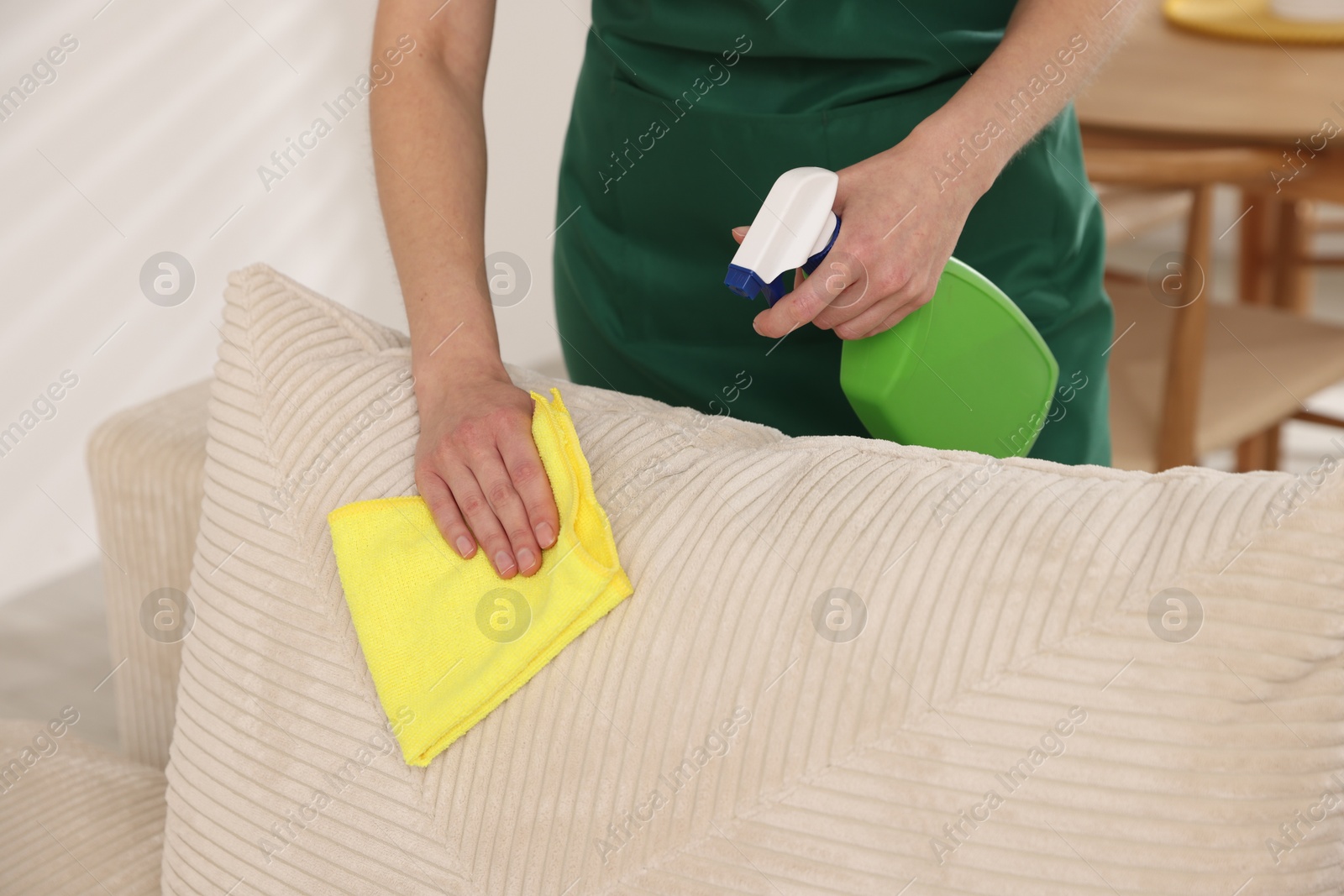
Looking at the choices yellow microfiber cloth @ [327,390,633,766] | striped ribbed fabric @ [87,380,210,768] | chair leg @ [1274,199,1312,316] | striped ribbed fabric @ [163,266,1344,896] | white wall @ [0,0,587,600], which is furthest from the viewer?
chair leg @ [1274,199,1312,316]

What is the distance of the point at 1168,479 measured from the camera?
0.62 meters

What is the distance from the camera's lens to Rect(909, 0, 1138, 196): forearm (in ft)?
2.44

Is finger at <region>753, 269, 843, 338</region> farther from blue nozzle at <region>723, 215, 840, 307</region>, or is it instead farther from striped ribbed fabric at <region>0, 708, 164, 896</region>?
striped ribbed fabric at <region>0, 708, 164, 896</region>

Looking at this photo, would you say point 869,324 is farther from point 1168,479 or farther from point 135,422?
point 135,422

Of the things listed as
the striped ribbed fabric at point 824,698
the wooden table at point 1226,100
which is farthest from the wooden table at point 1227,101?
the striped ribbed fabric at point 824,698

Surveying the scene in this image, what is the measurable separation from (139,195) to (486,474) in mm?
1619

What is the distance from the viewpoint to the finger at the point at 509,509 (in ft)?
2.22

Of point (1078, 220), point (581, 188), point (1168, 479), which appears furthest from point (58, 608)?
point (1168, 479)

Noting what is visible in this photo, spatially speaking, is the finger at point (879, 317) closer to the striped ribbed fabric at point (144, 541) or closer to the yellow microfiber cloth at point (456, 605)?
the yellow microfiber cloth at point (456, 605)

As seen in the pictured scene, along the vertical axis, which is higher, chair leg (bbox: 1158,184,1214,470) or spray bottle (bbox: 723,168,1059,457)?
chair leg (bbox: 1158,184,1214,470)

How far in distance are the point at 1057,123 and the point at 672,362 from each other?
359mm

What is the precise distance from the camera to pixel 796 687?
0.60m

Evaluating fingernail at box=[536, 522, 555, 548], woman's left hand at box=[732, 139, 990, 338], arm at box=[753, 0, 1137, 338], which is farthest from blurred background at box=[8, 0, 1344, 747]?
fingernail at box=[536, 522, 555, 548]

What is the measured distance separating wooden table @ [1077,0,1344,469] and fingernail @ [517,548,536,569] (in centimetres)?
82
